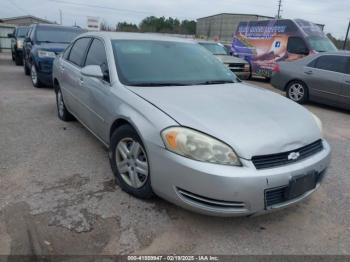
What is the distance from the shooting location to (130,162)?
3215 millimetres

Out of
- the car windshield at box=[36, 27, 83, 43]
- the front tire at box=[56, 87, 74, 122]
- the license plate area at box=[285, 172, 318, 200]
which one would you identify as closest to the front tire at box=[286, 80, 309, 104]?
the front tire at box=[56, 87, 74, 122]

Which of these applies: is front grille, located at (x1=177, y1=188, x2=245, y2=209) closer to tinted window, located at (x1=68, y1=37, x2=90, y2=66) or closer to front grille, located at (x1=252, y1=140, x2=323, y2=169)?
front grille, located at (x1=252, y1=140, x2=323, y2=169)

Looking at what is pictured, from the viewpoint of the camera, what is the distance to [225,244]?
2.68 m

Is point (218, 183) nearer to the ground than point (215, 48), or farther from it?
nearer to the ground

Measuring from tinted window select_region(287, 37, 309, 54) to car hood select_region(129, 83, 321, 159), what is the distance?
347 inches

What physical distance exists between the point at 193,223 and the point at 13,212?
5.15 feet

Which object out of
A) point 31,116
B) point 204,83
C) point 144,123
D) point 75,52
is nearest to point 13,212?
point 144,123

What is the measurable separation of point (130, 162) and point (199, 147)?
0.92 metres

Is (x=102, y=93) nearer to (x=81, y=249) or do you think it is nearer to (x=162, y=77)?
(x=162, y=77)

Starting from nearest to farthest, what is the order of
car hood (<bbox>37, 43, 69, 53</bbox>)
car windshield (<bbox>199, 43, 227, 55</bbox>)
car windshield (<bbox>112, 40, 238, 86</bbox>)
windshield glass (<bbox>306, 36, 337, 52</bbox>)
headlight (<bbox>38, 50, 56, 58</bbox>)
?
car windshield (<bbox>112, 40, 238, 86</bbox>)
headlight (<bbox>38, 50, 56, 58</bbox>)
car hood (<bbox>37, 43, 69, 53</bbox>)
windshield glass (<bbox>306, 36, 337, 52</bbox>)
car windshield (<bbox>199, 43, 227, 55</bbox>)

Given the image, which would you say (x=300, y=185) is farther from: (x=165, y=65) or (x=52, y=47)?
(x=52, y=47)

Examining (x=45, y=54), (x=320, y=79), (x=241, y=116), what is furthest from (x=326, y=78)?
(x=45, y=54)

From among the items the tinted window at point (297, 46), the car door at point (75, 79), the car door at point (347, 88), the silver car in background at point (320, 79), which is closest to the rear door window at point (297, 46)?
the tinted window at point (297, 46)

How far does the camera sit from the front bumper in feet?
8.07
